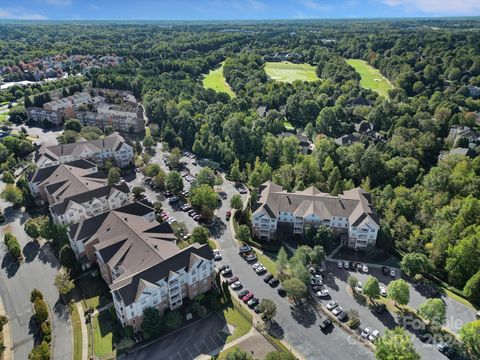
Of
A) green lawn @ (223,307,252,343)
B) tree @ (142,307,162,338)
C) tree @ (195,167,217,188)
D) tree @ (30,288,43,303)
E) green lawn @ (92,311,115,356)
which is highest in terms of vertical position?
tree @ (195,167,217,188)

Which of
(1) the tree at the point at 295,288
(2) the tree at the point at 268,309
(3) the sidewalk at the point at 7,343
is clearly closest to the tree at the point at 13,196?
(3) the sidewalk at the point at 7,343

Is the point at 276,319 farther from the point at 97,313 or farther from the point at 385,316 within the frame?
the point at 97,313

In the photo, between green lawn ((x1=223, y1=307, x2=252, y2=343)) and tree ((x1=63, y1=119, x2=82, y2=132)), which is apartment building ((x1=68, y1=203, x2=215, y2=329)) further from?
tree ((x1=63, y1=119, x2=82, y2=132))

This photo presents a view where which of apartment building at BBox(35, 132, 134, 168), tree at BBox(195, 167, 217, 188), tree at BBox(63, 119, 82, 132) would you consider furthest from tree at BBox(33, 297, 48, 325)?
tree at BBox(63, 119, 82, 132)

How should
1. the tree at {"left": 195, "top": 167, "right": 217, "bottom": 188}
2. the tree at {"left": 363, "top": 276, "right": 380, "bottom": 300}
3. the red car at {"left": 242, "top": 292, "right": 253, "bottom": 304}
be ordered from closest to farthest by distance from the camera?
the tree at {"left": 363, "top": 276, "right": 380, "bottom": 300}, the red car at {"left": 242, "top": 292, "right": 253, "bottom": 304}, the tree at {"left": 195, "top": 167, "right": 217, "bottom": 188}

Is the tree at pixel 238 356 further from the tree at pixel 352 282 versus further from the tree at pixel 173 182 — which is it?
the tree at pixel 173 182

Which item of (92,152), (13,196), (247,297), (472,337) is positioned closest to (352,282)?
(472,337)

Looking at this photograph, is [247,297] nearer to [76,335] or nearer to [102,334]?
[102,334]

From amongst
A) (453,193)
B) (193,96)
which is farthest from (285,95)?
(453,193)
